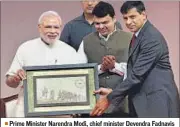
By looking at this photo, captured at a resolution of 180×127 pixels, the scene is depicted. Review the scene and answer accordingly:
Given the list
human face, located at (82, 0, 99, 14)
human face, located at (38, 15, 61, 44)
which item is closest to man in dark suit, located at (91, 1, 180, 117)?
human face, located at (82, 0, 99, 14)

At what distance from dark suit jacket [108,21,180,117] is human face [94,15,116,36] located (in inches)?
4.3

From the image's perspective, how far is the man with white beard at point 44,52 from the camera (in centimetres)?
135

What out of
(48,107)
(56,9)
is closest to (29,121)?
(48,107)

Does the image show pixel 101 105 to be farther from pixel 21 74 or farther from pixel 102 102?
pixel 21 74

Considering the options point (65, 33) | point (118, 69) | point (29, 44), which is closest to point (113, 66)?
point (118, 69)

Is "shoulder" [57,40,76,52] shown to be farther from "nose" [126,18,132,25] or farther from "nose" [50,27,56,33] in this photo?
"nose" [126,18,132,25]

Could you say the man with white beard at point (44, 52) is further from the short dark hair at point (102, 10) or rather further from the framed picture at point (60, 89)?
the short dark hair at point (102, 10)

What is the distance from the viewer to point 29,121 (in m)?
1.39

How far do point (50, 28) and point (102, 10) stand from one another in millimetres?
212

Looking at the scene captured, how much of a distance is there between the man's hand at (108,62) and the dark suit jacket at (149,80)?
0.21ft

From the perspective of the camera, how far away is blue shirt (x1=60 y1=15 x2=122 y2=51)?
53.7 inches

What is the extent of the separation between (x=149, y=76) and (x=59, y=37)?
0.38m

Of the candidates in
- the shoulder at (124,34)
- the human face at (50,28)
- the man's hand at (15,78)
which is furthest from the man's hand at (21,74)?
the shoulder at (124,34)

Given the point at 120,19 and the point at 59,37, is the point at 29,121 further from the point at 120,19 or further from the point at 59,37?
the point at 120,19
